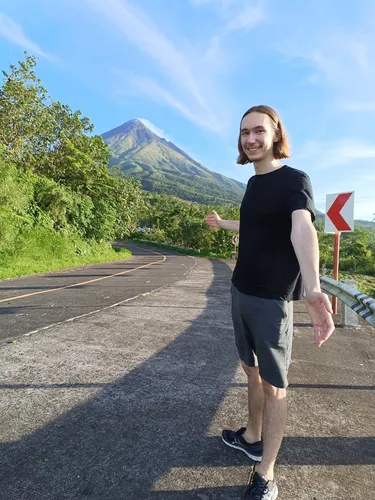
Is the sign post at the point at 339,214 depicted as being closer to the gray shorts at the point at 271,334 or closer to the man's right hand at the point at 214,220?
the man's right hand at the point at 214,220

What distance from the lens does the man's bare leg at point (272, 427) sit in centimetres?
196

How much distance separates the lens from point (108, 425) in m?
2.56

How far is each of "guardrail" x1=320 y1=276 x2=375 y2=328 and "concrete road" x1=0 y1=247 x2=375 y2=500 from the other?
0.65m

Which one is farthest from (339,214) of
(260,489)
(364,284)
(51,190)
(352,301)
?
(364,284)

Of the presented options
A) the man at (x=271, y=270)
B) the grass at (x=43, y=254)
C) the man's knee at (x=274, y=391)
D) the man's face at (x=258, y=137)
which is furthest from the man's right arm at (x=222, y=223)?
the grass at (x=43, y=254)

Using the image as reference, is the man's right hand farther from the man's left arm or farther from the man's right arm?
the man's left arm

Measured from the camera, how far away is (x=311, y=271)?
1729mm

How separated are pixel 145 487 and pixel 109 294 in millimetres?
6577

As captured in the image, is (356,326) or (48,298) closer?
(356,326)

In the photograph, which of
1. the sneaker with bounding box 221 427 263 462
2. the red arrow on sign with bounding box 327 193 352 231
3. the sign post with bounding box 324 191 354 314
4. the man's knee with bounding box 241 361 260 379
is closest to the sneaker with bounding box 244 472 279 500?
the sneaker with bounding box 221 427 263 462

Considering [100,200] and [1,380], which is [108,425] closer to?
[1,380]

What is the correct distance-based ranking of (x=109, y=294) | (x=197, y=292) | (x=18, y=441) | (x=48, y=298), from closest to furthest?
(x=18, y=441) < (x=48, y=298) < (x=109, y=294) < (x=197, y=292)

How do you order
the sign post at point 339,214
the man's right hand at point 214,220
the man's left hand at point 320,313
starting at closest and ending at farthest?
the man's left hand at point 320,313
the man's right hand at point 214,220
the sign post at point 339,214

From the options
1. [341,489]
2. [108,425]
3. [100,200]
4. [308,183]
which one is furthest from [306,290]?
[100,200]
